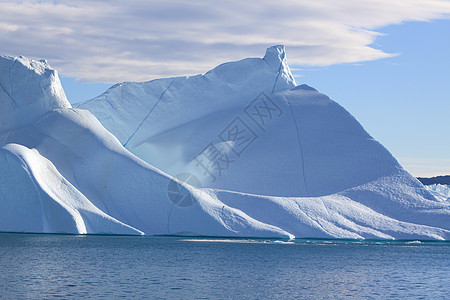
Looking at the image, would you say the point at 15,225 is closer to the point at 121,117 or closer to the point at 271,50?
the point at 121,117

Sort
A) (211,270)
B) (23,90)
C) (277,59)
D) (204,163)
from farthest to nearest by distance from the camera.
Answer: (277,59) < (204,163) < (23,90) < (211,270)

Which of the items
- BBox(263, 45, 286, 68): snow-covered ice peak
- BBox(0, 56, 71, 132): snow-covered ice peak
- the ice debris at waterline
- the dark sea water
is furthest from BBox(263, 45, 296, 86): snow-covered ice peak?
the dark sea water

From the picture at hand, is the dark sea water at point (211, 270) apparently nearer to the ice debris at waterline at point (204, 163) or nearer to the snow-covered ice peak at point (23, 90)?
the ice debris at waterline at point (204, 163)

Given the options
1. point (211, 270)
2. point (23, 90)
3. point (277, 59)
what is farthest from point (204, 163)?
point (211, 270)

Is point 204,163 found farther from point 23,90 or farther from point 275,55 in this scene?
point 23,90

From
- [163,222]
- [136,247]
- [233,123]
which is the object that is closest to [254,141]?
[233,123]

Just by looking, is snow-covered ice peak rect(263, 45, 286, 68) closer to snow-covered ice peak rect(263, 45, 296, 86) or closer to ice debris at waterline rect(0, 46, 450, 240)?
snow-covered ice peak rect(263, 45, 296, 86)

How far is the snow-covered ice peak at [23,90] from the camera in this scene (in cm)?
5959

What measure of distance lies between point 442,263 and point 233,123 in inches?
1041

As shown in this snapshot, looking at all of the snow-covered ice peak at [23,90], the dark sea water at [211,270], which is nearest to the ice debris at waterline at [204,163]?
the snow-covered ice peak at [23,90]

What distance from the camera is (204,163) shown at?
214 ft

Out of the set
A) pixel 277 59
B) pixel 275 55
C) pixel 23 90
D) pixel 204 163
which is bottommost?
pixel 204 163

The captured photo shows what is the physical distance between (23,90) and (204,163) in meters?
15.7

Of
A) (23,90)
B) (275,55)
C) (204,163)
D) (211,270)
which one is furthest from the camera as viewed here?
(275,55)
